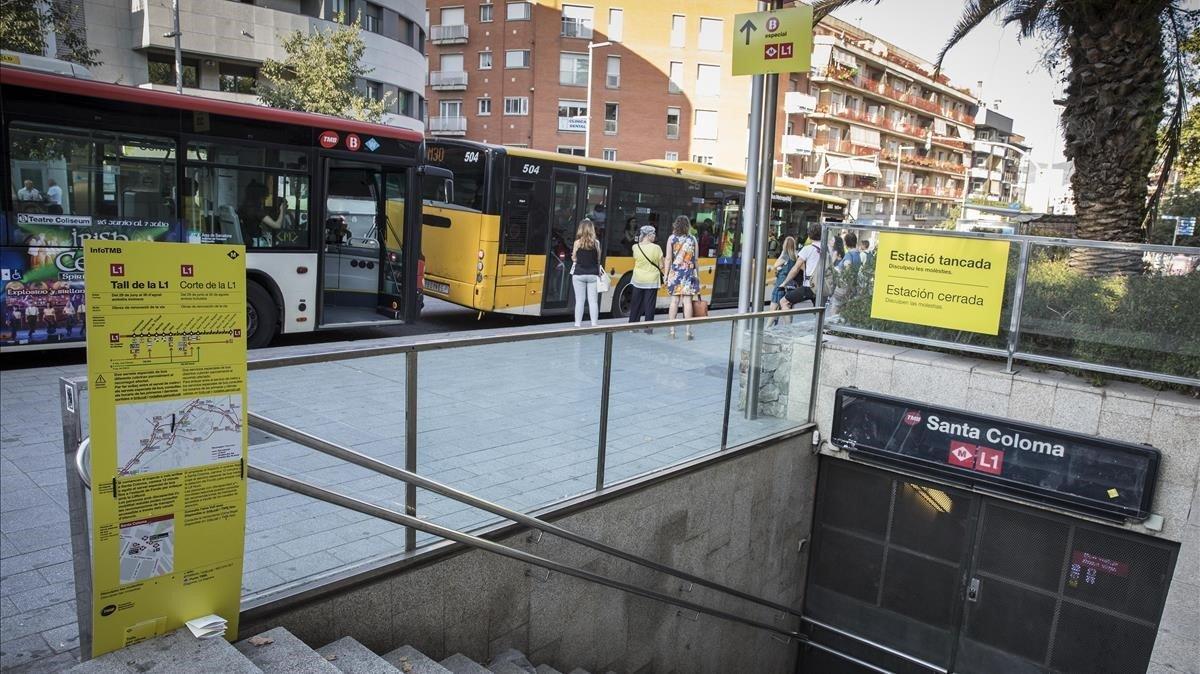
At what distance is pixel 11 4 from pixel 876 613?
581 inches

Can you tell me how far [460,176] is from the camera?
13648 millimetres

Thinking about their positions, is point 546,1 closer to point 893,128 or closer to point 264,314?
point 893,128

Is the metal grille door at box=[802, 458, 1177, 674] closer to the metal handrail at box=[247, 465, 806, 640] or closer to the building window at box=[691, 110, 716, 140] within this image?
the metal handrail at box=[247, 465, 806, 640]

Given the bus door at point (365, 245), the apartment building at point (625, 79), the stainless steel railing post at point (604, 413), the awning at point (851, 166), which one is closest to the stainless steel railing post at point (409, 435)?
the stainless steel railing post at point (604, 413)

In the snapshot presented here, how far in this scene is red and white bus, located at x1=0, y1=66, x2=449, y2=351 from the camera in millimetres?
8297

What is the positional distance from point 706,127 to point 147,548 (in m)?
51.2

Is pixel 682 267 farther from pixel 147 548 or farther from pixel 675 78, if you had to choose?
pixel 675 78

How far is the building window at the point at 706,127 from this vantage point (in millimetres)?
51375

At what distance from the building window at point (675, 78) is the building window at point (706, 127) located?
1943mm

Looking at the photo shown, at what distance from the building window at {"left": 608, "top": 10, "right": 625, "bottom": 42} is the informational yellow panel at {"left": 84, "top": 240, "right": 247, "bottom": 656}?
168 feet

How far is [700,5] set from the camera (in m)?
50.4

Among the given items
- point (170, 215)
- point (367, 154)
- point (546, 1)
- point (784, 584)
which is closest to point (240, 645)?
point (784, 584)

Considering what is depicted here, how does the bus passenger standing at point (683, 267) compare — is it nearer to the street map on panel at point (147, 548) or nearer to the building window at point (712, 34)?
the street map on panel at point (147, 548)

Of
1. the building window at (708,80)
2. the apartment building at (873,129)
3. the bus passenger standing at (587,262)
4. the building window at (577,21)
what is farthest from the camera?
the apartment building at (873,129)
